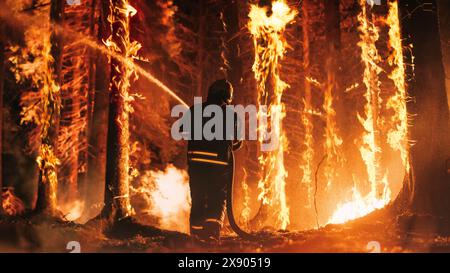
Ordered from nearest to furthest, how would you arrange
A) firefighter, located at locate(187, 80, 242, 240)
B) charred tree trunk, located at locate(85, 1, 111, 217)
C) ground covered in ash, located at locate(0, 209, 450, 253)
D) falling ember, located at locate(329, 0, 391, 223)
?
ground covered in ash, located at locate(0, 209, 450, 253), firefighter, located at locate(187, 80, 242, 240), falling ember, located at locate(329, 0, 391, 223), charred tree trunk, located at locate(85, 1, 111, 217)

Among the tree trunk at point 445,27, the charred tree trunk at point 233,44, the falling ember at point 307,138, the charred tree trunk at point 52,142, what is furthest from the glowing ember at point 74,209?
the tree trunk at point 445,27

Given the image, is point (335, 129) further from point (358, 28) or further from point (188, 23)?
point (188, 23)

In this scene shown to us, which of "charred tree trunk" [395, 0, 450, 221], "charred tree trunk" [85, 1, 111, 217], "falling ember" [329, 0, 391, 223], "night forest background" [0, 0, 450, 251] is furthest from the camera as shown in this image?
"charred tree trunk" [85, 1, 111, 217]

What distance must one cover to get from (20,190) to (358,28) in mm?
14504

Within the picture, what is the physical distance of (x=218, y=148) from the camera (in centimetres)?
872

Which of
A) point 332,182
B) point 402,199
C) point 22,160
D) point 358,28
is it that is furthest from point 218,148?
point 22,160

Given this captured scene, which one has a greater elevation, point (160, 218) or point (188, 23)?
point (188, 23)

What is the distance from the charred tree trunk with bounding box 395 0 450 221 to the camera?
321 inches

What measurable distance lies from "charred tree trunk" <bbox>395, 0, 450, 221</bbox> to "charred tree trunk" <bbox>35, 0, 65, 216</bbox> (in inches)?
311

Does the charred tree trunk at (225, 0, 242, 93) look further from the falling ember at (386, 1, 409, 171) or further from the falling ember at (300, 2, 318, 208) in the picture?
the falling ember at (300, 2, 318, 208)

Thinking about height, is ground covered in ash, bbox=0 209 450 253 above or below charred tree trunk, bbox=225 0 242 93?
below

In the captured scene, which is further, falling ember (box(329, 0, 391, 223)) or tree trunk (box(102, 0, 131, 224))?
falling ember (box(329, 0, 391, 223))

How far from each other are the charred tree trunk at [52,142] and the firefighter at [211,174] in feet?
11.8

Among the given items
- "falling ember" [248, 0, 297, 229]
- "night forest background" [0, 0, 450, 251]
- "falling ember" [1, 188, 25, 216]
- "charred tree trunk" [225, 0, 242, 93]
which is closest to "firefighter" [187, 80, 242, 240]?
"night forest background" [0, 0, 450, 251]
